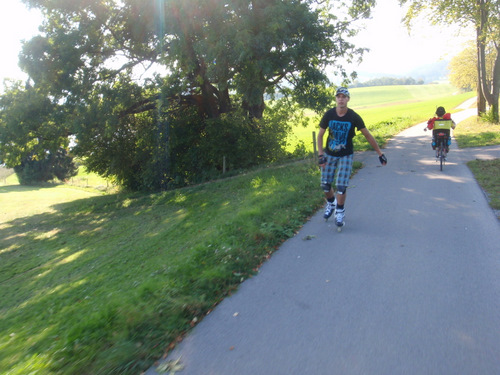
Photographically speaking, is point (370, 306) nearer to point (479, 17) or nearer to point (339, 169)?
point (339, 169)

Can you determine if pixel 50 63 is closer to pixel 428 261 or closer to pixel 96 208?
pixel 96 208

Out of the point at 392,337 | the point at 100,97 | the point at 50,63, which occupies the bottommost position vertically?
the point at 392,337

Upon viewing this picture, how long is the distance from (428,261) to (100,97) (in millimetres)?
16511

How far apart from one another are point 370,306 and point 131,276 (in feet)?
13.1

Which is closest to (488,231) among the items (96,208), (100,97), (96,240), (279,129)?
(96,240)

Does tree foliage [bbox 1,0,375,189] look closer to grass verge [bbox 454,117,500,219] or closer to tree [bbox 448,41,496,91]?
grass verge [bbox 454,117,500,219]

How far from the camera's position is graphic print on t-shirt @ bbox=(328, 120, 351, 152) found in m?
5.85

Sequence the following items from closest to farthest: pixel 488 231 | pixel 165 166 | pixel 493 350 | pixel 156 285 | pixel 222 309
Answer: pixel 493 350
pixel 222 309
pixel 156 285
pixel 488 231
pixel 165 166

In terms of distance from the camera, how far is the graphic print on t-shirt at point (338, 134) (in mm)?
5852

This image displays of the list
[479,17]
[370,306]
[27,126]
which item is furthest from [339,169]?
[479,17]

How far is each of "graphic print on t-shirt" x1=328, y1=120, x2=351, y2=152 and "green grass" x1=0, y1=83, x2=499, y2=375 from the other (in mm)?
1469

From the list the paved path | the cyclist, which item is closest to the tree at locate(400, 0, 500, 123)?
the cyclist

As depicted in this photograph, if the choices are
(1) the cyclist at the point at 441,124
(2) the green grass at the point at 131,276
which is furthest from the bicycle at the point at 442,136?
(2) the green grass at the point at 131,276

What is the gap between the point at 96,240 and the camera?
1171cm
